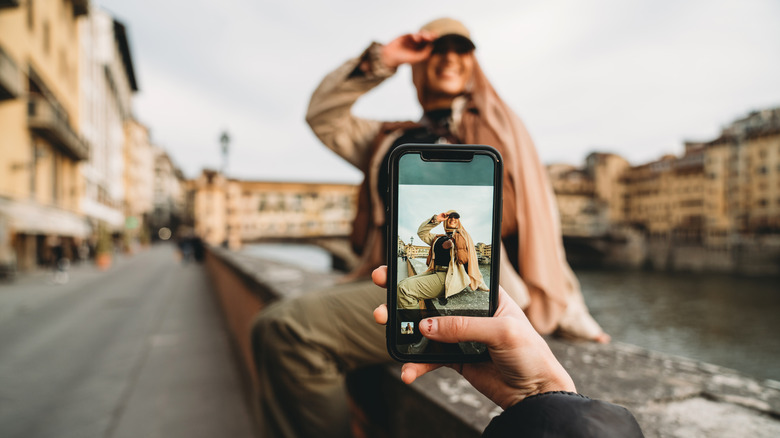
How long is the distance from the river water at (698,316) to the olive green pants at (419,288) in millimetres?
8688

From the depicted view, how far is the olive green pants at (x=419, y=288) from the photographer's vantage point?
0.68 meters

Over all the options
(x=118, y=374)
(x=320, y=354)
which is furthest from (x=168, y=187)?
(x=320, y=354)

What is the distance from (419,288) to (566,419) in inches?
10.3

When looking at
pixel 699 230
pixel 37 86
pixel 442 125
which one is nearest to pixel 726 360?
pixel 442 125

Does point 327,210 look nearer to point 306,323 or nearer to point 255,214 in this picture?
point 255,214

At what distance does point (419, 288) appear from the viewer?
0.69 meters

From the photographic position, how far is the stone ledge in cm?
97

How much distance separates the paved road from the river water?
11.4 ft

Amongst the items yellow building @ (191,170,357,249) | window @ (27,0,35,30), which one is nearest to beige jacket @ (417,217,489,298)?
window @ (27,0,35,30)

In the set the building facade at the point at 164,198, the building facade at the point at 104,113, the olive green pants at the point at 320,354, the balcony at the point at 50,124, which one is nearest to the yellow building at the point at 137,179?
the building facade at the point at 104,113

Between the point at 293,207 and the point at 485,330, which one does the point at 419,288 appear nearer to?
the point at 485,330

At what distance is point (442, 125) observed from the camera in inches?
56.3

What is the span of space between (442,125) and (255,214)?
59.4m

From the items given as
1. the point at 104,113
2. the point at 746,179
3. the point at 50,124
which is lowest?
the point at 50,124
